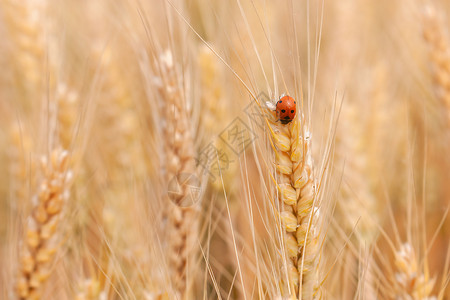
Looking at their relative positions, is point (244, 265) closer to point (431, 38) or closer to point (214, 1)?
point (431, 38)

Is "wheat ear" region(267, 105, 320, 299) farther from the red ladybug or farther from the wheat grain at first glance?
the wheat grain

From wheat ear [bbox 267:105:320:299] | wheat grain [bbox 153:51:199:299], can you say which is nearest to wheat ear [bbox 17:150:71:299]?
wheat grain [bbox 153:51:199:299]

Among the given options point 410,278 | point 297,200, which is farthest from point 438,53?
point 297,200

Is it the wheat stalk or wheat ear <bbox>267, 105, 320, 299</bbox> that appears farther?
the wheat stalk

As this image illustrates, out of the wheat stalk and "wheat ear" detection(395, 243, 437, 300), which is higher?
the wheat stalk

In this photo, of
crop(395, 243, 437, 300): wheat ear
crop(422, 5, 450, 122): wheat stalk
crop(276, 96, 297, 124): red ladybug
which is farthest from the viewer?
crop(422, 5, 450, 122): wheat stalk

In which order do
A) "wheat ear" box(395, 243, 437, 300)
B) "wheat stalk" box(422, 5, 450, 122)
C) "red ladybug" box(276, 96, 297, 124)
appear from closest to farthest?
"red ladybug" box(276, 96, 297, 124), "wheat ear" box(395, 243, 437, 300), "wheat stalk" box(422, 5, 450, 122)

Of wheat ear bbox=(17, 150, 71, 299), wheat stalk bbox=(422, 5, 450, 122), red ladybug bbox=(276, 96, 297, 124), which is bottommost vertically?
wheat ear bbox=(17, 150, 71, 299)

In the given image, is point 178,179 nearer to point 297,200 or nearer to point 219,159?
point 219,159
